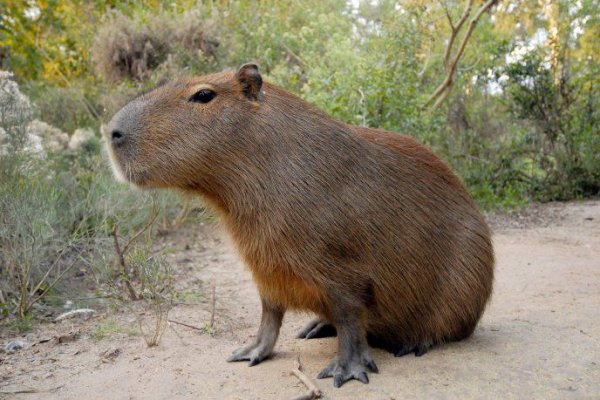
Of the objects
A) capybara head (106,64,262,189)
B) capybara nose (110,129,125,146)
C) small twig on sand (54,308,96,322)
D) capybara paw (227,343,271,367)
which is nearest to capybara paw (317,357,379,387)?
capybara paw (227,343,271,367)

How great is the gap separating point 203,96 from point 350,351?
60.1 inches

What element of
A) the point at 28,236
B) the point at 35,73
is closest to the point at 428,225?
the point at 28,236

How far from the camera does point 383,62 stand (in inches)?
340

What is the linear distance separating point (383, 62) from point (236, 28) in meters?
4.43

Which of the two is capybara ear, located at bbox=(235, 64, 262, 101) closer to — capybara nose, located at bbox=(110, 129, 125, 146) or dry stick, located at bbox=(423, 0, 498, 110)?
capybara nose, located at bbox=(110, 129, 125, 146)

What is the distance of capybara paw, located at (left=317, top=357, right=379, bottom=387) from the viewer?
2826 mm

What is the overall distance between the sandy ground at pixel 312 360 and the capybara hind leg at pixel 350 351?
0.24 feet

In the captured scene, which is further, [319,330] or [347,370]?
[319,330]

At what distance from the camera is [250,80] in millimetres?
2947

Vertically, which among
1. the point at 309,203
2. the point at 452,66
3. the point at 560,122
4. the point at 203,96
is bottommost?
the point at 309,203

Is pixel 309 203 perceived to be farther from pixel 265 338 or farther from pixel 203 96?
pixel 265 338

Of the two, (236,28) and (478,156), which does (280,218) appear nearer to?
(478,156)

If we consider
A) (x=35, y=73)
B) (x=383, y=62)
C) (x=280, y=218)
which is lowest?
(x=280, y=218)

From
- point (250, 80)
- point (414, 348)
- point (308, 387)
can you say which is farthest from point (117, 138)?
point (414, 348)
